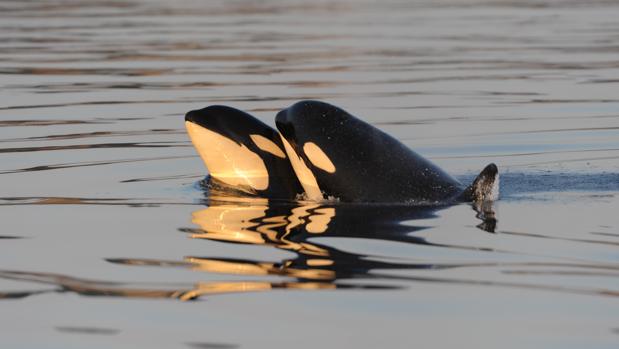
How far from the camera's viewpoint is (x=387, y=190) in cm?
972

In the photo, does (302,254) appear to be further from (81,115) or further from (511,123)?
(81,115)

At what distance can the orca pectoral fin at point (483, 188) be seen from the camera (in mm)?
9555

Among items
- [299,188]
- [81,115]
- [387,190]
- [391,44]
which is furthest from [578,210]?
[391,44]

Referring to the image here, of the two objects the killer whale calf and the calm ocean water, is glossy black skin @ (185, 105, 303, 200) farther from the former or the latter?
the calm ocean water

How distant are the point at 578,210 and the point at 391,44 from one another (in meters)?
15.7

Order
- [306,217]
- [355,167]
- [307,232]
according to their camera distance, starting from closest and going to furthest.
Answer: [307,232] < [306,217] < [355,167]

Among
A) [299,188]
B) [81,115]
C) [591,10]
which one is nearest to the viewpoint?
[299,188]

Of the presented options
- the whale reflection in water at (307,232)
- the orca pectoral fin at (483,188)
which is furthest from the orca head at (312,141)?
the orca pectoral fin at (483,188)

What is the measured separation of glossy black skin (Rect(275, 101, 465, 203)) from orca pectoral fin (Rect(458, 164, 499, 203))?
0.12m

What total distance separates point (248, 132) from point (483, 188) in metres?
1.98

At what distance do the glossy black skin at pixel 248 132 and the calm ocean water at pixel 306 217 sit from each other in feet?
1.99

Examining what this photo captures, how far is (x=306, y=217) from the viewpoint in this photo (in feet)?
30.5

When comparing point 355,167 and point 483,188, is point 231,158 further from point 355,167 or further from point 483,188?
point 483,188

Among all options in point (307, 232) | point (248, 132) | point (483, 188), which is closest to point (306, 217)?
point (307, 232)
